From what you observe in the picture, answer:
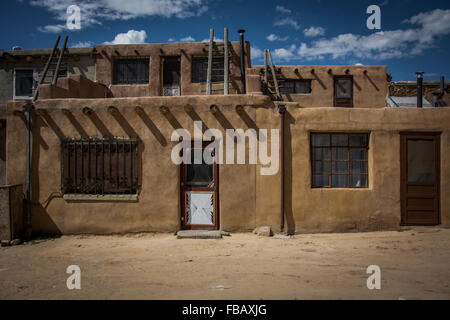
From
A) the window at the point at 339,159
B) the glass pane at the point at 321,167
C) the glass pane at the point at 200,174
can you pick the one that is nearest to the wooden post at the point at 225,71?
the glass pane at the point at 200,174

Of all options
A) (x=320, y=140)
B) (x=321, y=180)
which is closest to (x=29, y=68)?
(x=320, y=140)

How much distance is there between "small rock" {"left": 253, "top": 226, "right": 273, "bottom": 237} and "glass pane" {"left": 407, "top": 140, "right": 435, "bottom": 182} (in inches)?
153

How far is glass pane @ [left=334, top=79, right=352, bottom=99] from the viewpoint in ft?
50.4

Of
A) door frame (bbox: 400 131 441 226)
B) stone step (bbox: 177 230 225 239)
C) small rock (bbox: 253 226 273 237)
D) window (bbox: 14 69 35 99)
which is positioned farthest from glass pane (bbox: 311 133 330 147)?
window (bbox: 14 69 35 99)

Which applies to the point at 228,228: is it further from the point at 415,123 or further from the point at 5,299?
the point at 415,123

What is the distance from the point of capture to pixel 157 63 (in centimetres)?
1254

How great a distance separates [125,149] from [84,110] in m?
1.41

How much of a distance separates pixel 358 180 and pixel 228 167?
11.1ft

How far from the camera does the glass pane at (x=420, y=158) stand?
7637mm

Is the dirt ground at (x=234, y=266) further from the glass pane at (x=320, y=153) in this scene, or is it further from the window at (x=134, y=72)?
the window at (x=134, y=72)

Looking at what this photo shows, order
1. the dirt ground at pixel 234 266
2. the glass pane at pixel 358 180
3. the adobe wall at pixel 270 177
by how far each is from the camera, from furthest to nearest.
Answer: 1. the glass pane at pixel 358 180
2. the adobe wall at pixel 270 177
3. the dirt ground at pixel 234 266

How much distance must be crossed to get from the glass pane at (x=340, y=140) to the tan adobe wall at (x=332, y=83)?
7918 mm

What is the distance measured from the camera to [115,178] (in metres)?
7.66
